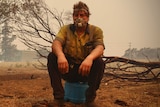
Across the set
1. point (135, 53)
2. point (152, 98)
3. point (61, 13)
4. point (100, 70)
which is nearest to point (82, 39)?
point (100, 70)

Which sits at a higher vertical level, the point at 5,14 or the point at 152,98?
→ the point at 5,14

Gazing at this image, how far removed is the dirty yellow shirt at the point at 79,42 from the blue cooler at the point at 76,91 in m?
0.34

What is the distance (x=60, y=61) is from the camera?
2762mm

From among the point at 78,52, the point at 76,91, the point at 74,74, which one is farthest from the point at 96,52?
the point at 76,91

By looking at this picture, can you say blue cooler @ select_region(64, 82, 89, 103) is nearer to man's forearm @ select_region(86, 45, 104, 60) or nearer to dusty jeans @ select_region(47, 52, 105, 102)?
dusty jeans @ select_region(47, 52, 105, 102)

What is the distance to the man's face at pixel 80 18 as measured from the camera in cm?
311

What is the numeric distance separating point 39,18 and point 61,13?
90 cm

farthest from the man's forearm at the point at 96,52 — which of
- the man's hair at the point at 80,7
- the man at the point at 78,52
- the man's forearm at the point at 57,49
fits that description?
the man's hair at the point at 80,7

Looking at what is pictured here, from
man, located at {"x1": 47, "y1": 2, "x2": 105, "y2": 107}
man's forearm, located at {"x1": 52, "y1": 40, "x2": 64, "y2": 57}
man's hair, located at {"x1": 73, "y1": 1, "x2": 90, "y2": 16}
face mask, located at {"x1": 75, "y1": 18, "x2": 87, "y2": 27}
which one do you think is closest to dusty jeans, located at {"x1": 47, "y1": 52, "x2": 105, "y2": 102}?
man, located at {"x1": 47, "y1": 2, "x2": 105, "y2": 107}

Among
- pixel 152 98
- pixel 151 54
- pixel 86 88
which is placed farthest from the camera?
pixel 151 54

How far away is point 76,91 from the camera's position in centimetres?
320

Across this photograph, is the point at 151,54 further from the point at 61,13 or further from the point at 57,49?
the point at 57,49

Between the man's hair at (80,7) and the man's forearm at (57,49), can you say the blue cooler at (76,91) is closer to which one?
the man's forearm at (57,49)

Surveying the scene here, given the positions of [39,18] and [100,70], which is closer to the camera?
[100,70]
